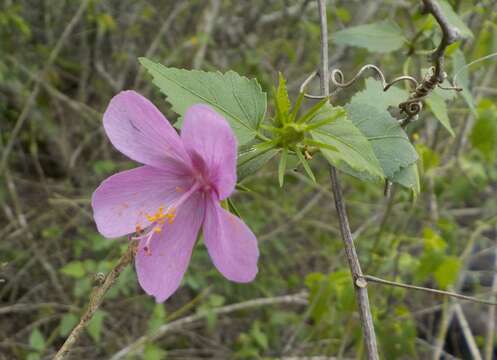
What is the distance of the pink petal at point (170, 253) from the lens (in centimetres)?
80

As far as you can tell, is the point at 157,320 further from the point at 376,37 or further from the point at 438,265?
the point at 376,37

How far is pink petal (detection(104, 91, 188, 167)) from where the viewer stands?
767mm

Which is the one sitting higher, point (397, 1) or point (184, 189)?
point (397, 1)

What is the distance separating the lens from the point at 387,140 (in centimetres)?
83

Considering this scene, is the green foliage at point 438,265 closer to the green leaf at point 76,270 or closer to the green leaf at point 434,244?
the green leaf at point 434,244

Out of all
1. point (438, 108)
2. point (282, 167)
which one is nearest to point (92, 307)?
point (282, 167)

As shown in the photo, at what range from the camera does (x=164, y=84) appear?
0.76 meters

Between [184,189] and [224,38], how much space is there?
212 centimetres

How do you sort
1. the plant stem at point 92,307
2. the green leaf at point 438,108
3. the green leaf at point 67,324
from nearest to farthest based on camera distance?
1. the plant stem at point 92,307
2. the green leaf at point 438,108
3. the green leaf at point 67,324

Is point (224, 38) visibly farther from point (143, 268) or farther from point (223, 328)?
point (143, 268)

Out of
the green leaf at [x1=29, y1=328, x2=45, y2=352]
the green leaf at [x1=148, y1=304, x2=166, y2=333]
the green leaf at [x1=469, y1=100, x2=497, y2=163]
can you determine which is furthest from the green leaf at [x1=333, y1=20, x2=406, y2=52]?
the green leaf at [x1=29, y1=328, x2=45, y2=352]

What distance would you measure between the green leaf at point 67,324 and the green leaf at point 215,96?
1303 millimetres

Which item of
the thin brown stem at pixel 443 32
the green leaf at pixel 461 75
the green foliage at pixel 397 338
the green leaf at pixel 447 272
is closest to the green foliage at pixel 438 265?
the green leaf at pixel 447 272

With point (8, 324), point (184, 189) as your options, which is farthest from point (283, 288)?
point (184, 189)
